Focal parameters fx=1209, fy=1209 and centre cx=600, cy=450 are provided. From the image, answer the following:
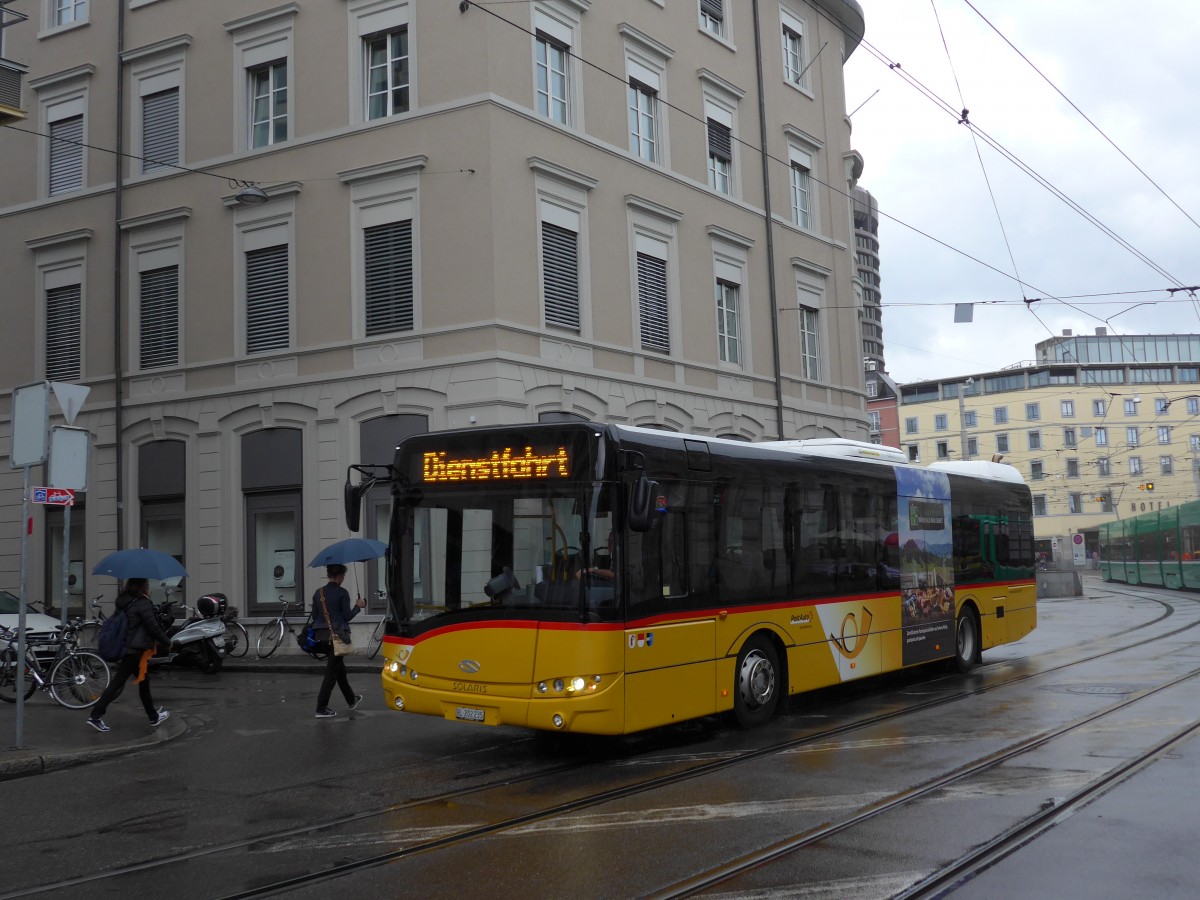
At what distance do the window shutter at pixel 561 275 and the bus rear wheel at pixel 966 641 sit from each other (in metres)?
8.72

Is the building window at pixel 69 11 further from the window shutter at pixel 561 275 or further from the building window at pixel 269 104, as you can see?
the window shutter at pixel 561 275

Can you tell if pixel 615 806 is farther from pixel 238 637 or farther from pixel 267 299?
pixel 267 299

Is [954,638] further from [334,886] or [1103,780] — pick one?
[334,886]

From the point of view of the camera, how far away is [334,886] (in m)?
5.96

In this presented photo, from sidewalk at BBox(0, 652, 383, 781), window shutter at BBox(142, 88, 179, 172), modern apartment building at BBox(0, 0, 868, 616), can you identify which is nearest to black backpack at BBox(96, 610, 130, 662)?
sidewalk at BBox(0, 652, 383, 781)

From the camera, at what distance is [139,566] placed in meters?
17.0

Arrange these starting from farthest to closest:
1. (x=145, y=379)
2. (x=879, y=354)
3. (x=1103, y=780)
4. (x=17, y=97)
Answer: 1. (x=879, y=354)
2. (x=145, y=379)
3. (x=17, y=97)
4. (x=1103, y=780)

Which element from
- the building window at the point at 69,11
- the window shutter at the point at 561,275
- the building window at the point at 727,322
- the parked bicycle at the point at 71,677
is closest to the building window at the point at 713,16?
the building window at the point at 727,322

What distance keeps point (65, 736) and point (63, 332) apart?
1500 cm

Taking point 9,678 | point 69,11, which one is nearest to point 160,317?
point 69,11

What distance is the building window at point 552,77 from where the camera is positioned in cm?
2141

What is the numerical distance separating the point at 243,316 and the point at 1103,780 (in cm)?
1804

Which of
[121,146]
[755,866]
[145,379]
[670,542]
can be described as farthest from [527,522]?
[121,146]

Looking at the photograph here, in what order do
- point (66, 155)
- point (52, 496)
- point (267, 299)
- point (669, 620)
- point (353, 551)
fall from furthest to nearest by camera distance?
point (66, 155) < point (267, 299) < point (353, 551) < point (52, 496) < point (669, 620)
